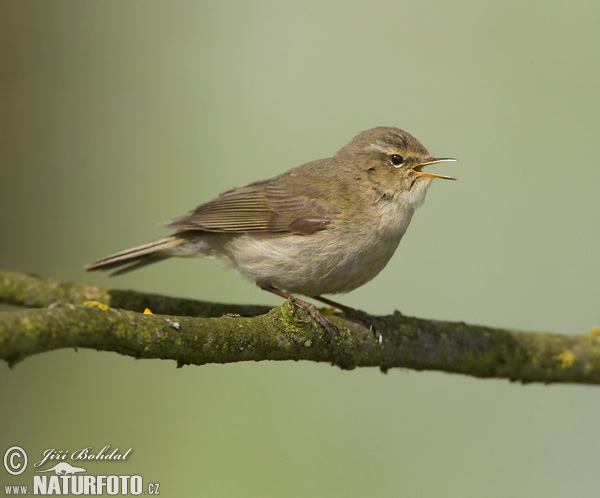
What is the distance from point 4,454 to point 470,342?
2.89 metres

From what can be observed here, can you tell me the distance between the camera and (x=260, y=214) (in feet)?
15.0

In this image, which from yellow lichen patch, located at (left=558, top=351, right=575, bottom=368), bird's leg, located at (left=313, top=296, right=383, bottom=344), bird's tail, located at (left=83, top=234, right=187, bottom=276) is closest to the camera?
bird's leg, located at (left=313, top=296, right=383, bottom=344)

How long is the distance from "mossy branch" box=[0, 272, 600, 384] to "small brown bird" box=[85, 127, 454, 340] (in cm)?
32

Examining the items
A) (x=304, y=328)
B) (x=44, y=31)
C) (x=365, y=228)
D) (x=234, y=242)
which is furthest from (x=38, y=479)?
(x=44, y=31)

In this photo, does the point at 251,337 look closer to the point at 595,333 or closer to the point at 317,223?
the point at 317,223

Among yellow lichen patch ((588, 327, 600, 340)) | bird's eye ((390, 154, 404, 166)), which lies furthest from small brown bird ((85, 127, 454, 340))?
yellow lichen patch ((588, 327, 600, 340))

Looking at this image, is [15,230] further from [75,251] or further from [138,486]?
[138,486]

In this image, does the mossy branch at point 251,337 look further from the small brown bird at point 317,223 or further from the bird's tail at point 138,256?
the bird's tail at point 138,256

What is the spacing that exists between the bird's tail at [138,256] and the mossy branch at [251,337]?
1.99ft

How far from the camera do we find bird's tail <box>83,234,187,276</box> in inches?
180

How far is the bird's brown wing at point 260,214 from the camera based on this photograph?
4.35 metres

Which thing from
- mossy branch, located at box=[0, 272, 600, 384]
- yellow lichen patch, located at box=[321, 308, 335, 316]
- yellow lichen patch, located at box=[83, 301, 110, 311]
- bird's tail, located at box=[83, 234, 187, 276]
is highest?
bird's tail, located at box=[83, 234, 187, 276]

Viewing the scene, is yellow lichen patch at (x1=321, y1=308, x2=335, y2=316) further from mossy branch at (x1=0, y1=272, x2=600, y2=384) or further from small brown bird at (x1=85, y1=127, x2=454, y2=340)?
mossy branch at (x1=0, y1=272, x2=600, y2=384)

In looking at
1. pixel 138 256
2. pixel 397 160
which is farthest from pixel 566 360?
pixel 138 256
